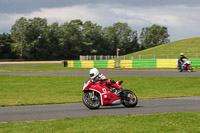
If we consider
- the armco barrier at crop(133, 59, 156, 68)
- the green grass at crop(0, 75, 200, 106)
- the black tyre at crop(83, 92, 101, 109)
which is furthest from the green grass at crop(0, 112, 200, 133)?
the armco barrier at crop(133, 59, 156, 68)

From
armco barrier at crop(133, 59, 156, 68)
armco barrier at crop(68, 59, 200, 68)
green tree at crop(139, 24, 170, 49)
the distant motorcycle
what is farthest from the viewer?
green tree at crop(139, 24, 170, 49)

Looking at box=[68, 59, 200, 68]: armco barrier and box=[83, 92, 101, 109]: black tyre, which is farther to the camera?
box=[68, 59, 200, 68]: armco barrier

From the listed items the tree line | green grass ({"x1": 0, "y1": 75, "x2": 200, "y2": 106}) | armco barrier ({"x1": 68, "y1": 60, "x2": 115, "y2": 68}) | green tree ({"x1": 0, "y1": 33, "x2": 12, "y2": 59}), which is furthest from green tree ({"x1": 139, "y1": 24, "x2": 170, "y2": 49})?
green grass ({"x1": 0, "y1": 75, "x2": 200, "y2": 106})

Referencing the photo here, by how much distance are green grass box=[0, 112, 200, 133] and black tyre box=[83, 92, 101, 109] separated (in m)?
2.14

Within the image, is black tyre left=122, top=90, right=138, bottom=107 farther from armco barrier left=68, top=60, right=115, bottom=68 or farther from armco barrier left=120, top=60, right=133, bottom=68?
armco barrier left=68, top=60, right=115, bottom=68

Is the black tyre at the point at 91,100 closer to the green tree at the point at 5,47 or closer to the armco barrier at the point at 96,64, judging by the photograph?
the armco barrier at the point at 96,64

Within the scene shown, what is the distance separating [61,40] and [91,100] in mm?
99590

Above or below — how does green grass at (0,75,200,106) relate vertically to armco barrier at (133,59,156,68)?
below

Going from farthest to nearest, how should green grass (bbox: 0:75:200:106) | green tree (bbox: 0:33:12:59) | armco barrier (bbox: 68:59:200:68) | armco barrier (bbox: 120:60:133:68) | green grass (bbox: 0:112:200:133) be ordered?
1. green tree (bbox: 0:33:12:59)
2. armco barrier (bbox: 120:60:133:68)
3. armco barrier (bbox: 68:59:200:68)
4. green grass (bbox: 0:75:200:106)
5. green grass (bbox: 0:112:200:133)

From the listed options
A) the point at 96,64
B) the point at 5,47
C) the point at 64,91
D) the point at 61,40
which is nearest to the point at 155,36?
the point at 61,40

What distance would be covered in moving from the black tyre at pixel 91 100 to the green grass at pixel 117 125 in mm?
2137

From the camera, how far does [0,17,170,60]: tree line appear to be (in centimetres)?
9744

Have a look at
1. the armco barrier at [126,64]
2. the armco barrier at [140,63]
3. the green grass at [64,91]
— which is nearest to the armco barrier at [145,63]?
the armco barrier at [140,63]

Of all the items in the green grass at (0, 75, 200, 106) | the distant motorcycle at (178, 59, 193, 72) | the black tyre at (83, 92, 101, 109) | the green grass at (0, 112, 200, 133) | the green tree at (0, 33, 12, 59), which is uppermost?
the green tree at (0, 33, 12, 59)
